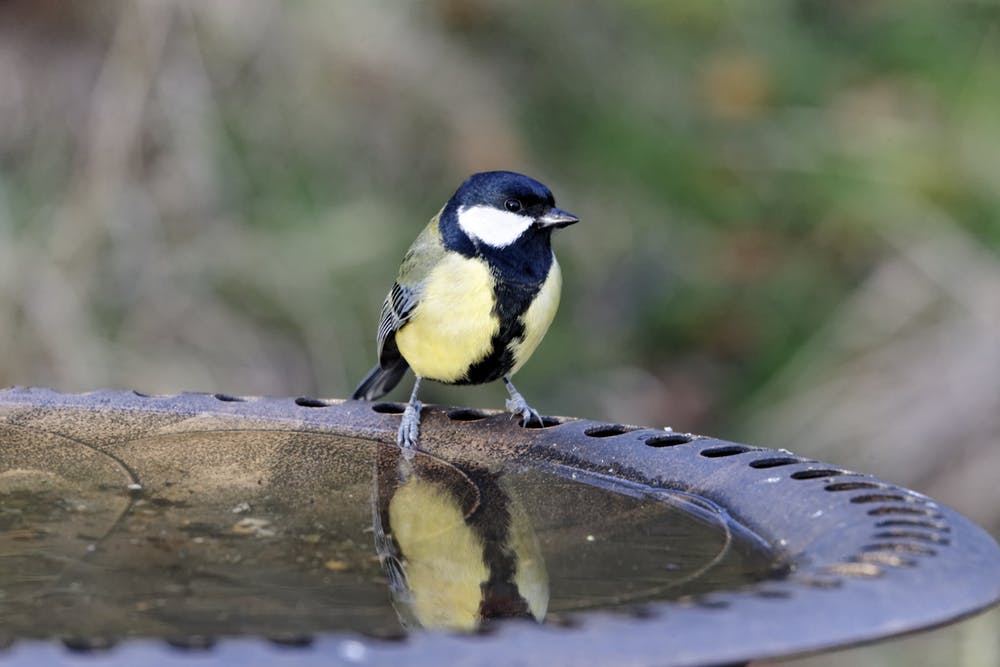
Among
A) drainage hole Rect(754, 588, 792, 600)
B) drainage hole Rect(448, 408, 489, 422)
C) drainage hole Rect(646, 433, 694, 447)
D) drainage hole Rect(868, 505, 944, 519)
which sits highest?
drainage hole Rect(868, 505, 944, 519)

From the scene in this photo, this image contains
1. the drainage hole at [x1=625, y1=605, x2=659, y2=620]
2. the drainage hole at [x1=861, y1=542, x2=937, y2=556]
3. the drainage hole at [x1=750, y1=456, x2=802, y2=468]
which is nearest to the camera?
the drainage hole at [x1=625, y1=605, x2=659, y2=620]

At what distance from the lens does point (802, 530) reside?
6.88ft

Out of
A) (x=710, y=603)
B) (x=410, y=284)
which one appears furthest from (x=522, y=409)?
(x=710, y=603)

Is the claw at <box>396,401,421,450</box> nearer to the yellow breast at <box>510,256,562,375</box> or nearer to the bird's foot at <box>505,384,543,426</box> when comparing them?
the bird's foot at <box>505,384,543,426</box>

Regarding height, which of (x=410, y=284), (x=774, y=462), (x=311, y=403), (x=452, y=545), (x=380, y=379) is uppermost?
(x=774, y=462)

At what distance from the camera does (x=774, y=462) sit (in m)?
2.40

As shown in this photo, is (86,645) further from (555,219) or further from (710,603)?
(555,219)

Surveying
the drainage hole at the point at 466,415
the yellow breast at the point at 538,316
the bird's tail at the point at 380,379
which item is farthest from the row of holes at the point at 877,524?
the bird's tail at the point at 380,379

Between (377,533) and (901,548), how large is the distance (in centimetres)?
81

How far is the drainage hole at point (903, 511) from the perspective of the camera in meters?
1.99

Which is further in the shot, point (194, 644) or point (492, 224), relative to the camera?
point (492, 224)

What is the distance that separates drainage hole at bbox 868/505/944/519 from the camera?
199cm

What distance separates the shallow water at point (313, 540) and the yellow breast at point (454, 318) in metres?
0.50

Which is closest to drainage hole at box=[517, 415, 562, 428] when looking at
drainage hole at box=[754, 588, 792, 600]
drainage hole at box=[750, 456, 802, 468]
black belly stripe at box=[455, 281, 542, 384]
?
black belly stripe at box=[455, 281, 542, 384]
